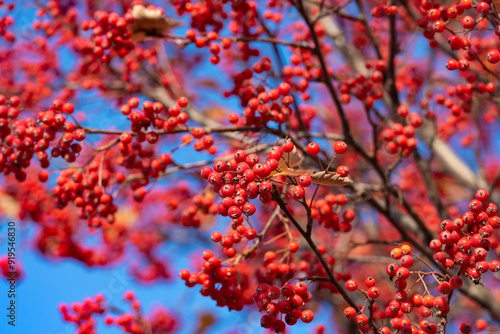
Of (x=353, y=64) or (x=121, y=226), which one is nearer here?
(x=353, y=64)

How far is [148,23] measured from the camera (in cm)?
383

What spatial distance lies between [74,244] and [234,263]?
15.9ft

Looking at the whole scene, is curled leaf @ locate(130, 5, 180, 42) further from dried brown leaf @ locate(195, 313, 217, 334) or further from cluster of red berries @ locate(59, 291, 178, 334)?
dried brown leaf @ locate(195, 313, 217, 334)

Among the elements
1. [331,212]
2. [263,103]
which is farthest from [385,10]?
[331,212]

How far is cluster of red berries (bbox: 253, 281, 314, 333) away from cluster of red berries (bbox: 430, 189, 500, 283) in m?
0.81

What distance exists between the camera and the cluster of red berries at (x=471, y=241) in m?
2.35

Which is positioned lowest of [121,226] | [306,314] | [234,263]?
[306,314]

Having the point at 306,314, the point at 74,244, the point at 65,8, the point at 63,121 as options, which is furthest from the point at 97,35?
the point at 74,244

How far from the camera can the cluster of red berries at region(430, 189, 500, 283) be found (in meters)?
2.35

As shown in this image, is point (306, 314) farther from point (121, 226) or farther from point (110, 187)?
point (121, 226)

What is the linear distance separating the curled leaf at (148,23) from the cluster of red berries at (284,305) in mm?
2506

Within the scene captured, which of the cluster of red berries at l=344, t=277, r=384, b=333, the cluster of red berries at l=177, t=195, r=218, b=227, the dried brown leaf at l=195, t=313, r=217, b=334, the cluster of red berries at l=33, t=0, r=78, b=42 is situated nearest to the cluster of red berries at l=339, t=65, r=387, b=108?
the cluster of red berries at l=177, t=195, r=218, b=227

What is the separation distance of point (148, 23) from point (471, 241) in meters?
3.03

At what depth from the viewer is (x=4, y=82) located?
24.5 feet
